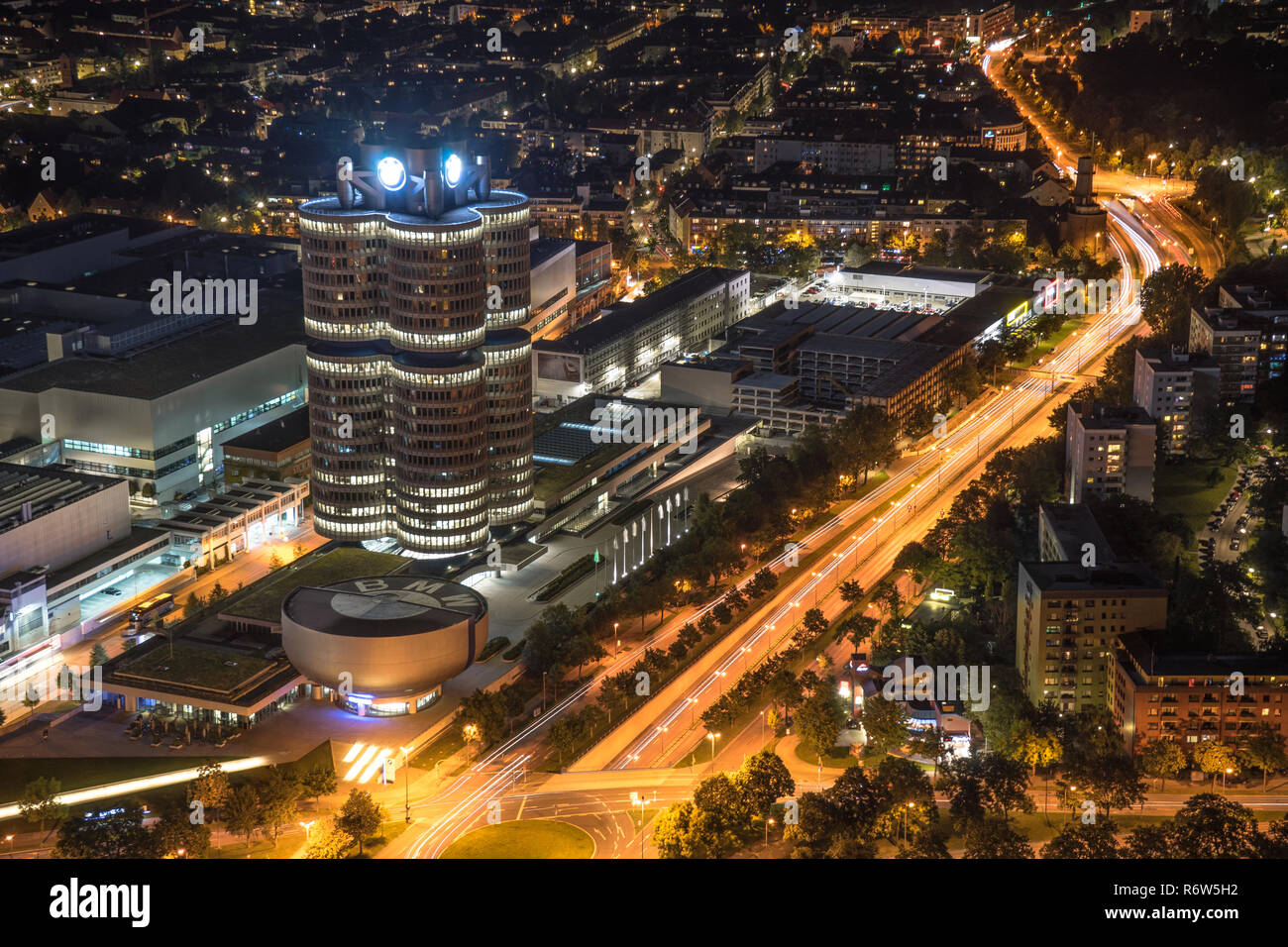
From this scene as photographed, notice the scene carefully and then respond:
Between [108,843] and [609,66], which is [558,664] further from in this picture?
[609,66]

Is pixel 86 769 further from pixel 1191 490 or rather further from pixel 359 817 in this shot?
pixel 1191 490

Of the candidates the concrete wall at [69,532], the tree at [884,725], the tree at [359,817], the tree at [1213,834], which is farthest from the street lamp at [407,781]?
the tree at [1213,834]

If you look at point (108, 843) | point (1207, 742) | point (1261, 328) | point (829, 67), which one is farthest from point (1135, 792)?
point (829, 67)

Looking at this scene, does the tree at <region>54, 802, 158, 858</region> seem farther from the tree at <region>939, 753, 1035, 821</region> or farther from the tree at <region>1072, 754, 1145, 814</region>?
the tree at <region>1072, 754, 1145, 814</region>

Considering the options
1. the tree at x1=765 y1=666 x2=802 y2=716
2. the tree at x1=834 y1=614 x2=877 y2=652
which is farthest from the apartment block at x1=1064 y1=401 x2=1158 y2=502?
the tree at x1=765 y1=666 x2=802 y2=716

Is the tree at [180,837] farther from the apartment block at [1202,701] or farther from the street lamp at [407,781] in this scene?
the apartment block at [1202,701]

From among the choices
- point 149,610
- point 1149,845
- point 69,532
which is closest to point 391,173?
point 69,532
